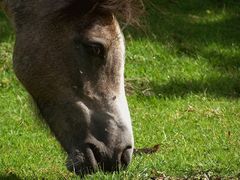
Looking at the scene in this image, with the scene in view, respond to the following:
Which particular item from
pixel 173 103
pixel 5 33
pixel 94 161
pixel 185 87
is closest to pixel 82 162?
pixel 94 161

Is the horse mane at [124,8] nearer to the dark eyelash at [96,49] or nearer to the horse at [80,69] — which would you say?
the horse at [80,69]

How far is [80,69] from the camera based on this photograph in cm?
506

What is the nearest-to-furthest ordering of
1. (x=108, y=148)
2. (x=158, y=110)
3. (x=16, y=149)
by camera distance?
(x=108, y=148) < (x=16, y=149) < (x=158, y=110)

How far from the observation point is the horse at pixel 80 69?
4996 millimetres

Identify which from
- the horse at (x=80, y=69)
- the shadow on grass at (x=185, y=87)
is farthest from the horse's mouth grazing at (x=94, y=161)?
the shadow on grass at (x=185, y=87)

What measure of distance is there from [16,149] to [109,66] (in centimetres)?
209

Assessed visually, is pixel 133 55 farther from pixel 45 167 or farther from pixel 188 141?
pixel 45 167

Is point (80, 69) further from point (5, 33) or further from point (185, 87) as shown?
point (5, 33)

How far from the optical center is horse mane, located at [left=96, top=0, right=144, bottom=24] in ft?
16.6

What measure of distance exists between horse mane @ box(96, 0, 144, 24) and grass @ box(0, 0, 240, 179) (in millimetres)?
122

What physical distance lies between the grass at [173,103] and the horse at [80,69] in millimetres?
233

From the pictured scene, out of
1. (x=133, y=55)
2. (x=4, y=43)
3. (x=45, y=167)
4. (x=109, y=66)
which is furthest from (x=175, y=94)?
(x=109, y=66)

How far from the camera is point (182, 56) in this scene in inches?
429

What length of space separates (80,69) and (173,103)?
13.0 feet
